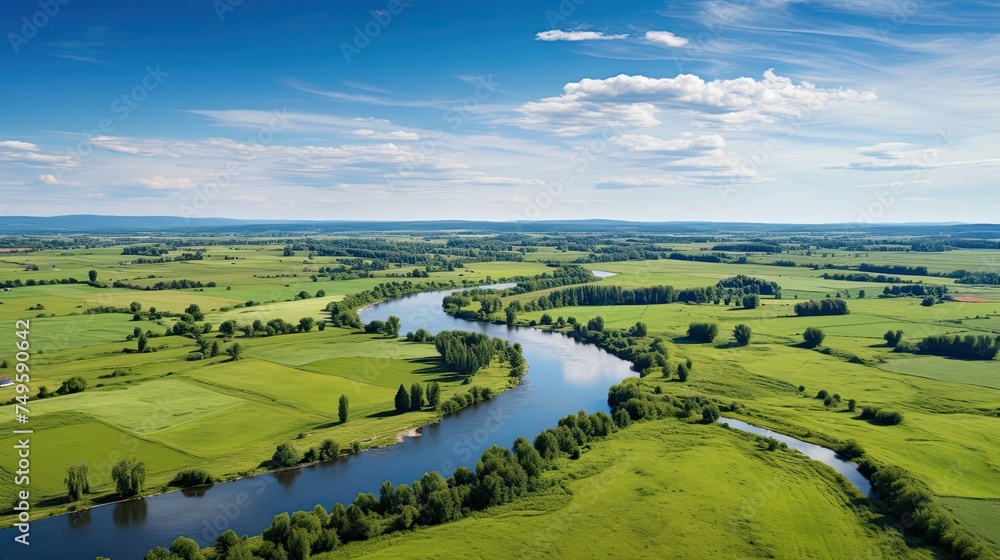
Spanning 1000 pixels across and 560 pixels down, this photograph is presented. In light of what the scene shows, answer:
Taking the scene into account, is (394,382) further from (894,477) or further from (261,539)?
(894,477)

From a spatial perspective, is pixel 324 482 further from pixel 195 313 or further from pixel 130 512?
pixel 195 313

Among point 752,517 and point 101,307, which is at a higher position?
point 101,307

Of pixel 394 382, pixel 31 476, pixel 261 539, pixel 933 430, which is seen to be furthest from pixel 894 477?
pixel 31 476

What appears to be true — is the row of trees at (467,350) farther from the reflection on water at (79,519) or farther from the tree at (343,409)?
the reflection on water at (79,519)

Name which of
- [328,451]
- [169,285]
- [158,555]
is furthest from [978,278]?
[169,285]

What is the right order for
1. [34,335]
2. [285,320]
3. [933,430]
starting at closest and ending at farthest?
[933,430] < [34,335] < [285,320]
